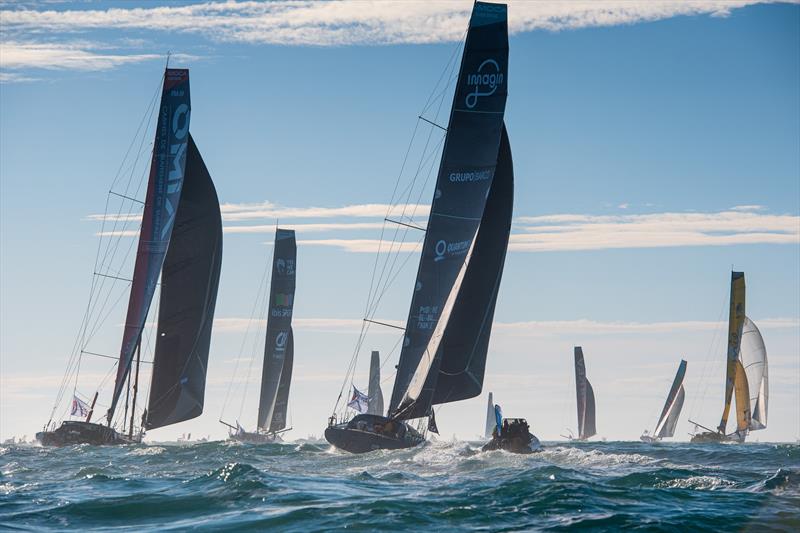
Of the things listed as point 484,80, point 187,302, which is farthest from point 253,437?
point 484,80

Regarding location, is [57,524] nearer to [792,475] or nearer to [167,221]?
[792,475]

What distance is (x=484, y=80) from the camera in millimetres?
46500

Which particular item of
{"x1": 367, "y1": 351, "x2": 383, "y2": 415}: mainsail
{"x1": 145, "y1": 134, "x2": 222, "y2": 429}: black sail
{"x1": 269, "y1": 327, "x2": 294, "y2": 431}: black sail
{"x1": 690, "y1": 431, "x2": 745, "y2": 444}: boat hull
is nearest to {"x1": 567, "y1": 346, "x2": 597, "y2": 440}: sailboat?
{"x1": 367, "y1": 351, "x2": 383, "y2": 415}: mainsail

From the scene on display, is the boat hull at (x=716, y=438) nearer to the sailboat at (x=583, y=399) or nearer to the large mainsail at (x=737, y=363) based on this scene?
the large mainsail at (x=737, y=363)

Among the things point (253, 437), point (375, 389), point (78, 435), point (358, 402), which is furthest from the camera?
point (375, 389)

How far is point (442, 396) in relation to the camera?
47312 mm

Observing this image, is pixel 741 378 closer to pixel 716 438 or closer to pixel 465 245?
pixel 716 438

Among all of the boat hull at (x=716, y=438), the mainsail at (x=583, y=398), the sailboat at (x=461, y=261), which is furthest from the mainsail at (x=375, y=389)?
the sailboat at (x=461, y=261)

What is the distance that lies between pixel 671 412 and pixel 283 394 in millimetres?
54305

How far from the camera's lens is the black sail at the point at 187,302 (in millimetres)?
52375

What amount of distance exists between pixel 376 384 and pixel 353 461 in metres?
77.1

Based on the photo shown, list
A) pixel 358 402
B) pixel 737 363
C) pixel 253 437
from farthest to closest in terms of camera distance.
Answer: pixel 737 363, pixel 253 437, pixel 358 402

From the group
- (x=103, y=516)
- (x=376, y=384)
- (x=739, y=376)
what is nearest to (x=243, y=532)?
(x=103, y=516)

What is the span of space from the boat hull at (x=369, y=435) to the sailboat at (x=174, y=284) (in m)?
10.2
